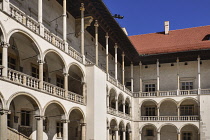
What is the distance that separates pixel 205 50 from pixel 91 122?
15394 mm

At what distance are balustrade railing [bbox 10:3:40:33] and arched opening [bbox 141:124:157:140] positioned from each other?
781 inches

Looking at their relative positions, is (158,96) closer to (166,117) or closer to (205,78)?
(166,117)

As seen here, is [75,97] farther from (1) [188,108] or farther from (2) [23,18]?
(1) [188,108]

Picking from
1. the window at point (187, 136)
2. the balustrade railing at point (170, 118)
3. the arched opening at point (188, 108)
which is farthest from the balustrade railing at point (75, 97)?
the window at point (187, 136)

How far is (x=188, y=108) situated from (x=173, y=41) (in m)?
7.61

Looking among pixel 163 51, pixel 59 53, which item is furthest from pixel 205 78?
pixel 59 53

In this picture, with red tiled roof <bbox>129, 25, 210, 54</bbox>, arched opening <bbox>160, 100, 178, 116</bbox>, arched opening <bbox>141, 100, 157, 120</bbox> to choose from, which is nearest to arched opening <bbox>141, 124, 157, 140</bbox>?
arched opening <bbox>141, 100, 157, 120</bbox>

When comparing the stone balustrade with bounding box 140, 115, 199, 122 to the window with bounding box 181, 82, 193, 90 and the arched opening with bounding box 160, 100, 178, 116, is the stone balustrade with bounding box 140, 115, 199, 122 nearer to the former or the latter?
the arched opening with bounding box 160, 100, 178, 116

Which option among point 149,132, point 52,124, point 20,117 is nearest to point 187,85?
point 149,132

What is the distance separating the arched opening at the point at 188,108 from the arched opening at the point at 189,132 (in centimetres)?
105

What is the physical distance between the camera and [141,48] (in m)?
32.0

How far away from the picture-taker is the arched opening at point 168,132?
28.9 metres

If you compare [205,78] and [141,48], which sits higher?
[141,48]

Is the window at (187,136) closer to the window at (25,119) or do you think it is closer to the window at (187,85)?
the window at (187,85)
